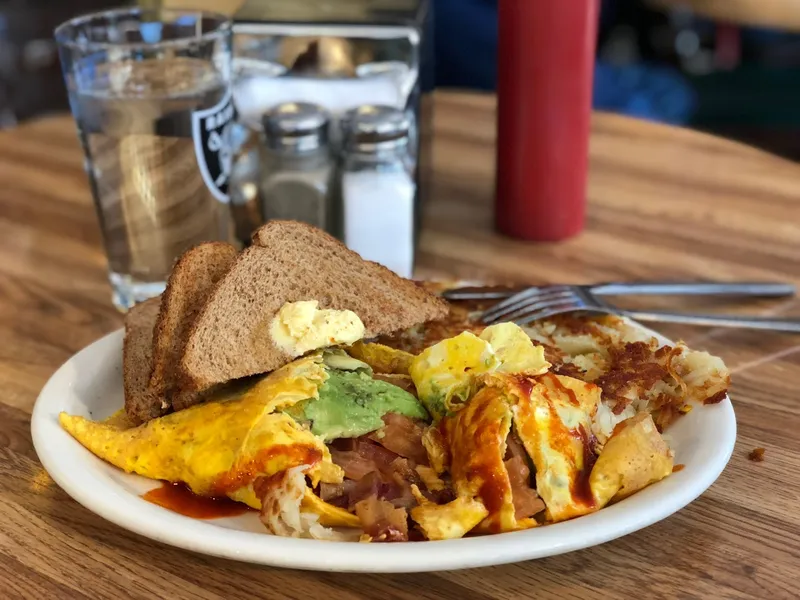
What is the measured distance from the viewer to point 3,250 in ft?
5.86

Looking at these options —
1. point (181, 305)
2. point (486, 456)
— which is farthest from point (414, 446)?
point (181, 305)

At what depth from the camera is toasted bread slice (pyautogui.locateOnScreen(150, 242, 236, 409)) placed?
1.05 metres

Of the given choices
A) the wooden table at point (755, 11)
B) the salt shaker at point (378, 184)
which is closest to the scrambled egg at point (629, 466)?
the salt shaker at point (378, 184)

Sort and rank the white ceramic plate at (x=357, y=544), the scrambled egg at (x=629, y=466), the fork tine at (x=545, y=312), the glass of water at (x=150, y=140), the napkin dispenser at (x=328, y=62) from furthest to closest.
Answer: the napkin dispenser at (x=328, y=62), the glass of water at (x=150, y=140), the fork tine at (x=545, y=312), the scrambled egg at (x=629, y=466), the white ceramic plate at (x=357, y=544)

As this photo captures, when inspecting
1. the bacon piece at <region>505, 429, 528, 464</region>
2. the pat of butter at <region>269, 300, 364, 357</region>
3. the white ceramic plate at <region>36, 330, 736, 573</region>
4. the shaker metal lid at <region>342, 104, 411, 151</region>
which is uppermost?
the shaker metal lid at <region>342, 104, 411, 151</region>

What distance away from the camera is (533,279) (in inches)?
64.9

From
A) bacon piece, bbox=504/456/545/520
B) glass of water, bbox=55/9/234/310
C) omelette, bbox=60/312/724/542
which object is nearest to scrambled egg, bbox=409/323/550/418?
omelette, bbox=60/312/724/542

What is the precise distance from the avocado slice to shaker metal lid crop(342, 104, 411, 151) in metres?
0.57

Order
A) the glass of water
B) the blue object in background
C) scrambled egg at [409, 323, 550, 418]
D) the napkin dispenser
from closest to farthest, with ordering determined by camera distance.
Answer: scrambled egg at [409, 323, 550, 418] < the glass of water < the napkin dispenser < the blue object in background

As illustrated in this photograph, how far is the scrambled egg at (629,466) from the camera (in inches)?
36.0

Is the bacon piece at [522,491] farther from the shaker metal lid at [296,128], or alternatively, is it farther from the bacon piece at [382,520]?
the shaker metal lid at [296,128]

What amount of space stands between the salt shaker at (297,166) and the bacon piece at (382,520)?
79 cm

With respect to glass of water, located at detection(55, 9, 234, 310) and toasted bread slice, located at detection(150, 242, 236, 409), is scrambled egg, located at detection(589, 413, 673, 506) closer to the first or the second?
toasted bread slice, located at detection(150, 242, 236, 409)

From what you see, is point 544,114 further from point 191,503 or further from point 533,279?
point 191,503
